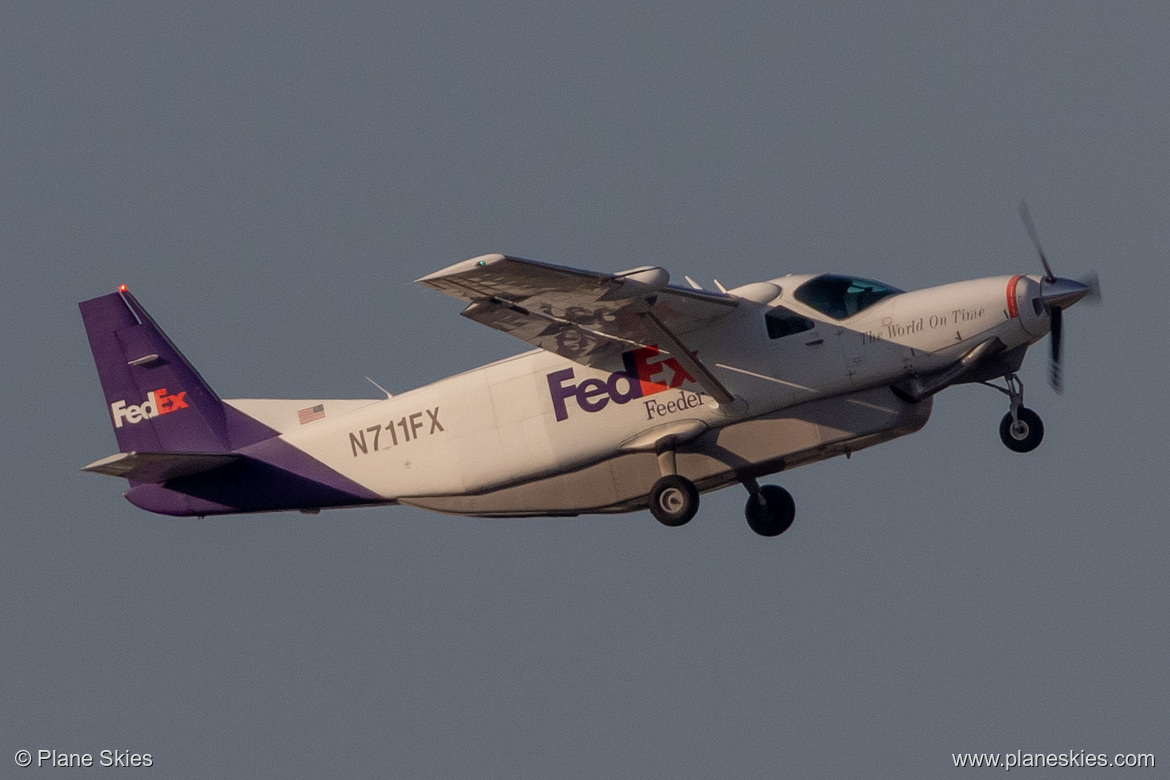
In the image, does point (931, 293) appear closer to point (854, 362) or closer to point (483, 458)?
point (854, 362)

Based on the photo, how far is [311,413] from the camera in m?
25.7

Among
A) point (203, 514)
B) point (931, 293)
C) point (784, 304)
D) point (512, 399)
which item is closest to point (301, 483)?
point (203, 514)

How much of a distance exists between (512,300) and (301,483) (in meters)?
5.90

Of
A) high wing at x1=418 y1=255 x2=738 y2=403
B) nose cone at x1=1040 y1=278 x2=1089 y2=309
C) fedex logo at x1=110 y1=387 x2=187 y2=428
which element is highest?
fedex logo at x1=110 y1=387 x2=187 y2=428

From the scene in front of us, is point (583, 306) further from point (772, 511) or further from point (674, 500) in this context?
point (772, 511)

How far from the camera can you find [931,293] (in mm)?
22344

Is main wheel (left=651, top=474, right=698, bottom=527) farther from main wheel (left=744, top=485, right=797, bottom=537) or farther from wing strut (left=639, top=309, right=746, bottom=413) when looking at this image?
main wheel (left=744, top=485, right=797, bottom=537)

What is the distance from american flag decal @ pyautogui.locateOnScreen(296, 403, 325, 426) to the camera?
25.7m

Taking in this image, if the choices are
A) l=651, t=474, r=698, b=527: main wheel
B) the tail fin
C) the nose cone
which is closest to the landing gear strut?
l=651, t=474, r=698, b=527: main wheel

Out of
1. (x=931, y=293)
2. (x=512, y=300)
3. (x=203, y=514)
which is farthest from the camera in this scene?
(x=203, y=514)

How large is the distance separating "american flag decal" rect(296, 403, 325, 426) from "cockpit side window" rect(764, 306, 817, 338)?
283 inches

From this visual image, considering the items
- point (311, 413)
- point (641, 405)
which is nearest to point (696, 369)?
point (641, 405)

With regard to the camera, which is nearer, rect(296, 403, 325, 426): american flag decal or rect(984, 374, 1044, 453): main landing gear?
rect(984, 374, 1044, 453): main landing gear

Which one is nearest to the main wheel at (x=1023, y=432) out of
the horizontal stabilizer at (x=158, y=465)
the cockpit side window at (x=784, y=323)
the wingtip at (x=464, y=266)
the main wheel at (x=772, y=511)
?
the cockpit side window at (x=784, y=323)
